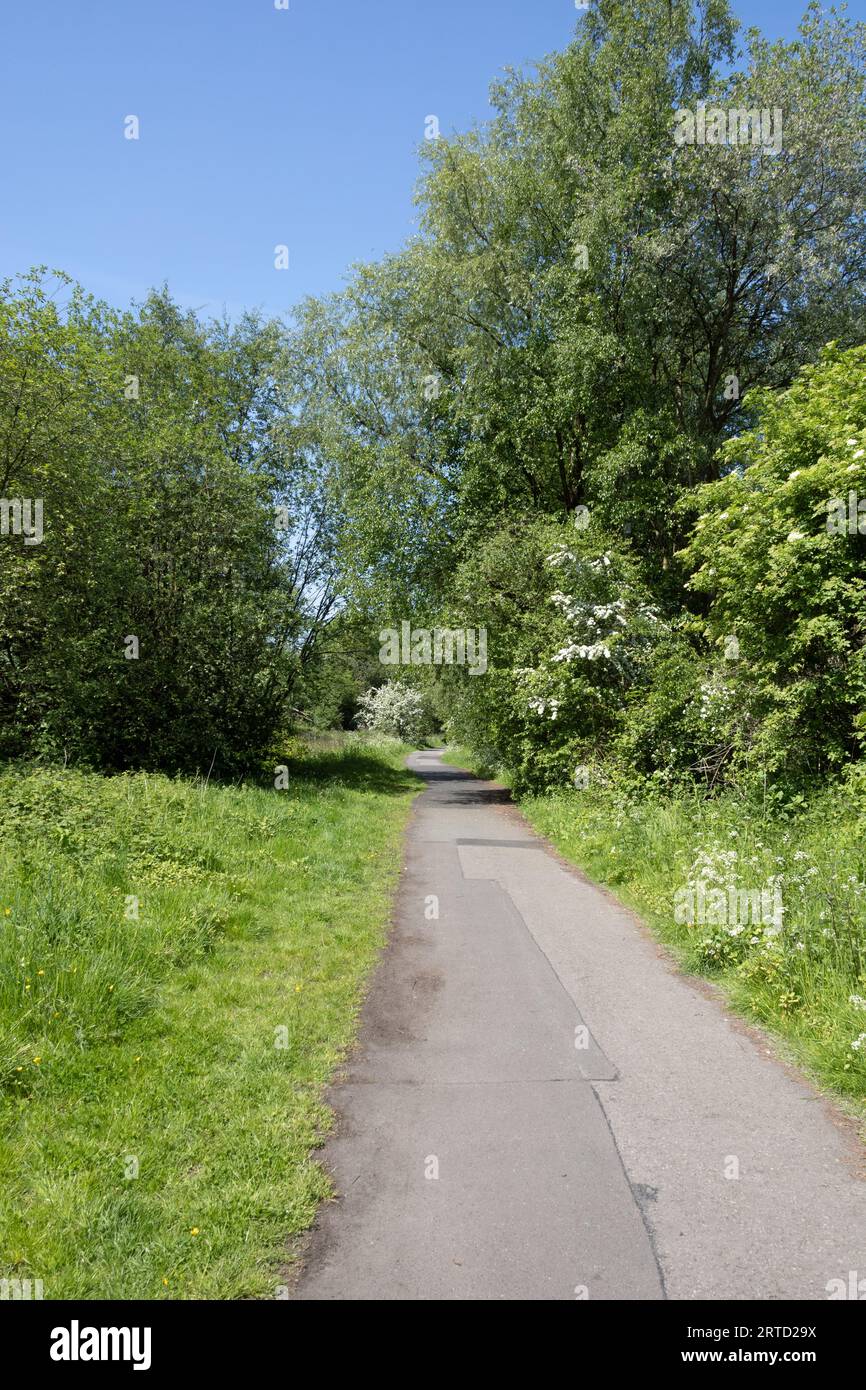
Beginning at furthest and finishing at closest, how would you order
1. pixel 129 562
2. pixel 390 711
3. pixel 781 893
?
pixel 390 711
pixel 129 562
pixel 781 893

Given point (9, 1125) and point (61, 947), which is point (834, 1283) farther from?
point (61, 947)

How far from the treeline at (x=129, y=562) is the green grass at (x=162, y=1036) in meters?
5.23

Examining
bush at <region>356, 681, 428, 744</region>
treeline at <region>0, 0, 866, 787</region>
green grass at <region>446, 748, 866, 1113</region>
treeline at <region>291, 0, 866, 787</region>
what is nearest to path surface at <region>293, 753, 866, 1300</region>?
green grass at <region>446, 748, 866, 1113</region>

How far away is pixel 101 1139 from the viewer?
3.65m

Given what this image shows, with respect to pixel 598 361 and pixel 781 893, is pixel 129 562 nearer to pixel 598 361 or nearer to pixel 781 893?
pixel 598 361

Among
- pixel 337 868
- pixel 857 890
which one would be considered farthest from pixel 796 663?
pixel 337 868

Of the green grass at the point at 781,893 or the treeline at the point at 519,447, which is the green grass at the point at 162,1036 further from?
the treeline at the point at 519,447

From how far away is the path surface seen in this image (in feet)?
9.57

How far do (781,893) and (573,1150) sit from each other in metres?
3.20

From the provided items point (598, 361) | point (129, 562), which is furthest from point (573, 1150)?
point (598, 361)

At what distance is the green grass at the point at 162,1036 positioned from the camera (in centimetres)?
301

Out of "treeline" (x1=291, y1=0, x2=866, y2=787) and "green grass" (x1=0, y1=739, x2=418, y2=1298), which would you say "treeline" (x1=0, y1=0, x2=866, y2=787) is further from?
"green grass" (x1=0, y1=739, x2=418, y2=1298)

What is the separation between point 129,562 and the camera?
14.4 meters

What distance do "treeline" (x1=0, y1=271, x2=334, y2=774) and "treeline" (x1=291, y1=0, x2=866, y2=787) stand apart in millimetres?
4180
